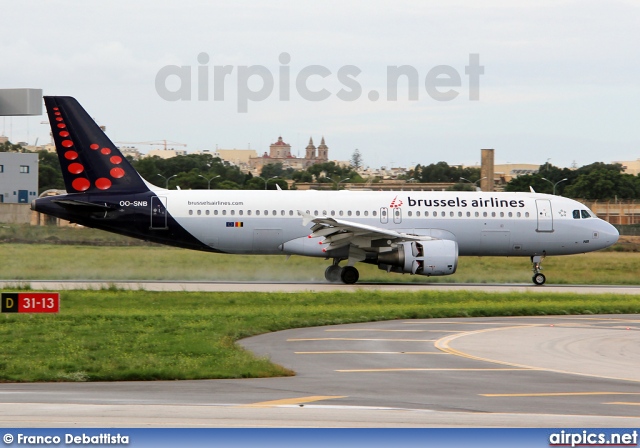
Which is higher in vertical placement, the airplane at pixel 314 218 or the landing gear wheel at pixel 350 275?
the airplane at pixel 314 218

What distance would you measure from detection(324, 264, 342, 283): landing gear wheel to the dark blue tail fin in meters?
7.98

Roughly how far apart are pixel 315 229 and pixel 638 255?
21918 millimetres

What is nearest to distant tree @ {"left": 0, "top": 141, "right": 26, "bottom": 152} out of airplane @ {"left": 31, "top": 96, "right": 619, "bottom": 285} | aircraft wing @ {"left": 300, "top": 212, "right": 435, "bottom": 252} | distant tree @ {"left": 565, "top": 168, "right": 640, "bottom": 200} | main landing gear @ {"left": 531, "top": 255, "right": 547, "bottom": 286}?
distant tree @ {"left": 565, "top": 168, "right": 640, "bottom": 200}

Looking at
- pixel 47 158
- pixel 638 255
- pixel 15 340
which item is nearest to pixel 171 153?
pixel 47 158

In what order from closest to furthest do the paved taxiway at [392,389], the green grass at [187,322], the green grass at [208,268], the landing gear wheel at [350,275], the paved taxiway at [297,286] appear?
the paved taxiway at [392,389] < the green grass at [187,322] < the paved taxiway at [297,286] < the landing gear wheel at [350,275] < the green grass at [208,268]

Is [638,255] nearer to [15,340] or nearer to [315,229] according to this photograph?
[315,229]

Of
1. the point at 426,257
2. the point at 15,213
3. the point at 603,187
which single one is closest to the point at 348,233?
the point at 426,257

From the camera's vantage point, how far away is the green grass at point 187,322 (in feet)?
49.5

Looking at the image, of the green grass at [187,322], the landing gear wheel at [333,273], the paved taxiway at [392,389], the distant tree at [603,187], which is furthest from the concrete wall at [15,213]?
the distant tree at [603,187]

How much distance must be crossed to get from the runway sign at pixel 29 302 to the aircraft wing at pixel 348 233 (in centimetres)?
1623

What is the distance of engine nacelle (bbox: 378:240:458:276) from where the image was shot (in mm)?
34125

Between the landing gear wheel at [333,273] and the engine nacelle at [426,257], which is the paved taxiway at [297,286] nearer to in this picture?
the landing gear wheel at [333,273]

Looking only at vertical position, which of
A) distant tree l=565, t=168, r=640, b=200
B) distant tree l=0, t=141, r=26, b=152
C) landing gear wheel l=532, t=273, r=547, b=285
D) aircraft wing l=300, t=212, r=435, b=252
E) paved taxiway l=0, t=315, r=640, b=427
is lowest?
landing gear wheel l=532, t=273, r=547, b=285

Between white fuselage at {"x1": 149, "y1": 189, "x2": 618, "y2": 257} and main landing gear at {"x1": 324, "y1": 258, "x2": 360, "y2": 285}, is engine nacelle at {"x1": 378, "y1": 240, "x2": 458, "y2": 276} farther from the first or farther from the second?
main landing gear at {"x1": 324, "y1": 258, "x2": 360, "y2": 285}
